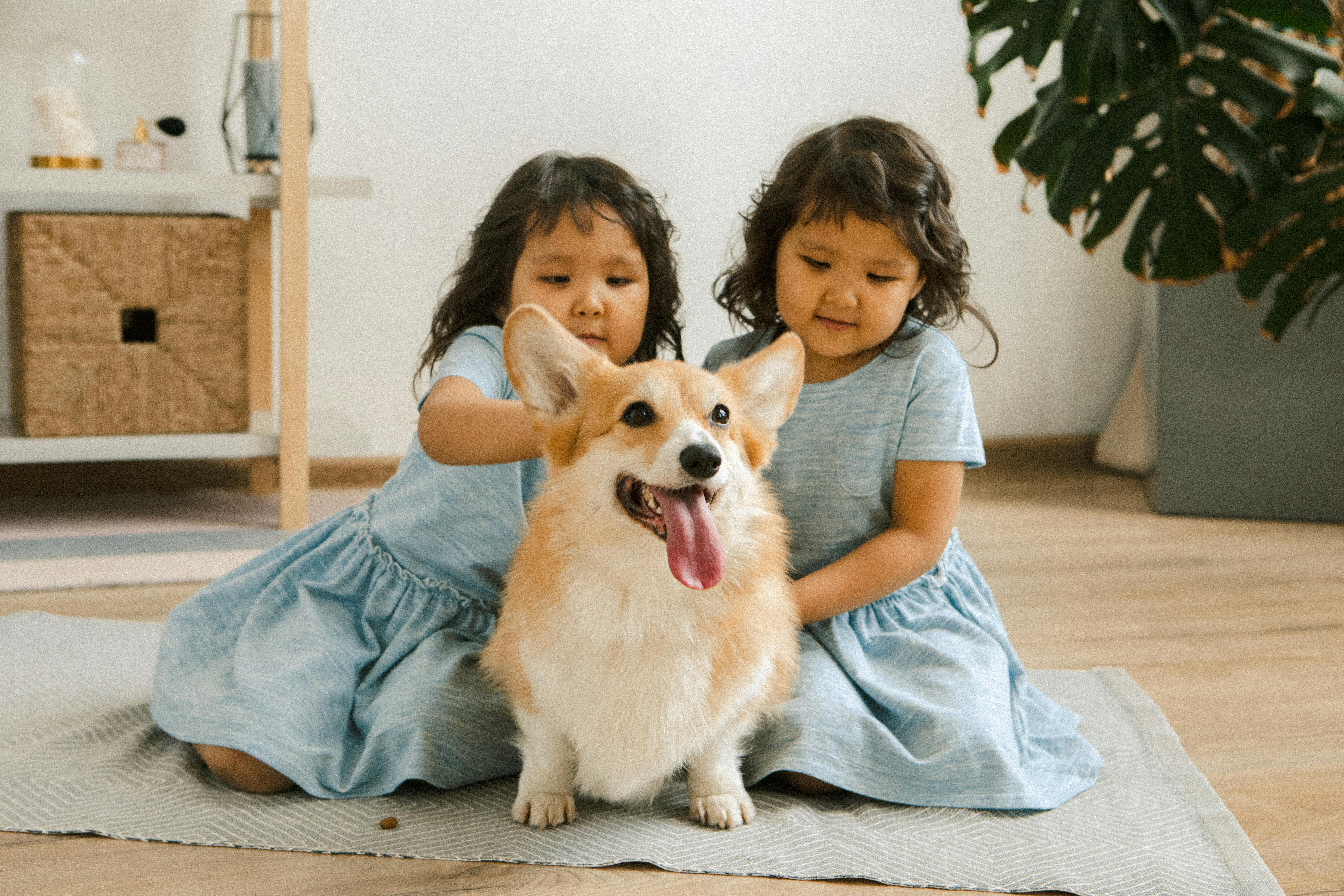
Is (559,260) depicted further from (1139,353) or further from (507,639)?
(1139,353)

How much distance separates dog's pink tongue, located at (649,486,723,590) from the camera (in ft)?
3.03

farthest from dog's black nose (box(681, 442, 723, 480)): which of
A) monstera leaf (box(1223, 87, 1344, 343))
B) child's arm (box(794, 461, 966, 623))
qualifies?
monstera leaf (box(1223, 87, 1344, 343))

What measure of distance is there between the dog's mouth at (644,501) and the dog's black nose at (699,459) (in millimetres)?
47

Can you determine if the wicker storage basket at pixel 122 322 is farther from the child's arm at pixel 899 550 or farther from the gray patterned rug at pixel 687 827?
the child's arm at pixel 899 550

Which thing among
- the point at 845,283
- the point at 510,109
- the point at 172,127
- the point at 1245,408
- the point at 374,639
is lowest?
the point at 374,639

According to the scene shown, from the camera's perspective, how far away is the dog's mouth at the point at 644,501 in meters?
0.95

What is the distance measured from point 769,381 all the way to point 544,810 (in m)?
0.48

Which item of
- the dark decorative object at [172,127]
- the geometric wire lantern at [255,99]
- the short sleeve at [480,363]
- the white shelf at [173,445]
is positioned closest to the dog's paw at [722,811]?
the short sleeve at [480,363]

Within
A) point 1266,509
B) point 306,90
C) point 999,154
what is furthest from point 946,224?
point 1266,509

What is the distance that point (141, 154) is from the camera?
2.28 meters

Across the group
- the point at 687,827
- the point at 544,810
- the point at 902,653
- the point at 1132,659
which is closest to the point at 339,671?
the point at 544,810

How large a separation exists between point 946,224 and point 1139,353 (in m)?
1.95

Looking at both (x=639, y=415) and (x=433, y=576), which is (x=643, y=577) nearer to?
(x=639, y=415)

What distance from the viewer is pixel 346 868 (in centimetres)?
100
